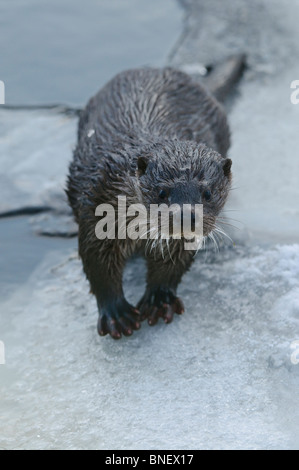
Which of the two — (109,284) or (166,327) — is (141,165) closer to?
(109,284)

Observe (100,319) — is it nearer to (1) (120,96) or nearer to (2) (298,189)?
(1) (120,96)

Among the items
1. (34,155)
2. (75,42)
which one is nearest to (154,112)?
(34,155)

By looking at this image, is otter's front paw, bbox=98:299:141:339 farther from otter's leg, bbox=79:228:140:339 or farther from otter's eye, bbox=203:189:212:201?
otter's eye, bbox=203:189:212:201

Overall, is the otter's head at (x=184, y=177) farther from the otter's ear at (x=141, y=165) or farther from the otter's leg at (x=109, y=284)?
the otter's leg at (x=109, y=284)

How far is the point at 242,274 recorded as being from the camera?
10.8 feet

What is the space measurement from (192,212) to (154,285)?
73cm

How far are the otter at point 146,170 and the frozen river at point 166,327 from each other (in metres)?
0.14

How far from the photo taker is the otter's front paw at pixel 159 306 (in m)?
3.06

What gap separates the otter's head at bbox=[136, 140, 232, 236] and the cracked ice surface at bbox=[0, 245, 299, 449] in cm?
52

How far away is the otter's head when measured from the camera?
2543 millimetres

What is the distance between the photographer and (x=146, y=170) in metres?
2.66

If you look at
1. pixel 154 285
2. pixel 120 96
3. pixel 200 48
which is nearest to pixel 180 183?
pixel 154 285

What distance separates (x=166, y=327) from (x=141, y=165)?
2.36 feet

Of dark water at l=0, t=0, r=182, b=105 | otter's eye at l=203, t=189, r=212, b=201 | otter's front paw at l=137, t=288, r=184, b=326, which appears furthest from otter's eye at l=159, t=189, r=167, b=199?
dark water at l=0, t=0, r=182, b=105
